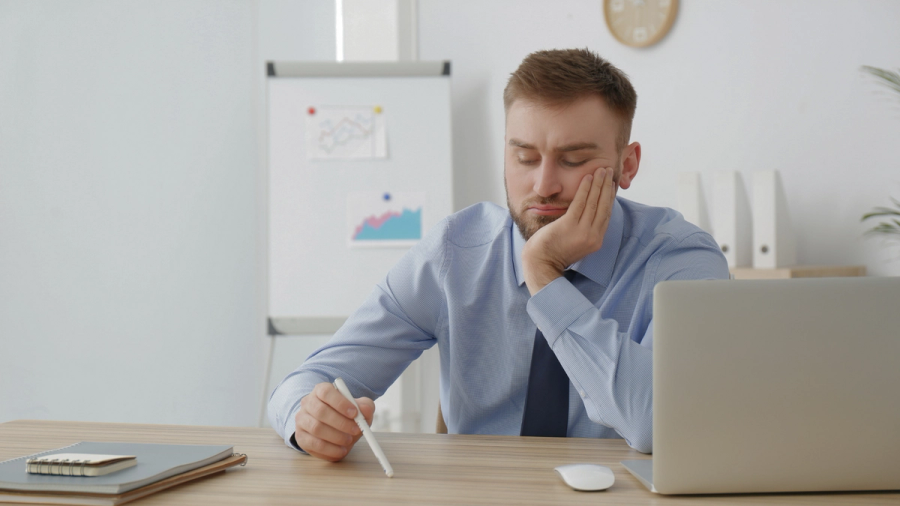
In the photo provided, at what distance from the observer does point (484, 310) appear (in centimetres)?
133

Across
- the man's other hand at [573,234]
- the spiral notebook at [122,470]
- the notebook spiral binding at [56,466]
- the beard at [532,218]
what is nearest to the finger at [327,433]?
the spiral notebook at [122,470]

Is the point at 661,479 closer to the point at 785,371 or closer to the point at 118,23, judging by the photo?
the point at 785,371

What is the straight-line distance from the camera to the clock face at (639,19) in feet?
8.85

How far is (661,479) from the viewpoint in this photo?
2.51 ft

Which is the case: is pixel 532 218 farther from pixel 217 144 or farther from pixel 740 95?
pixel 217 144

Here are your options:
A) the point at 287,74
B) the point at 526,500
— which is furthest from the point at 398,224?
the point at 526,500

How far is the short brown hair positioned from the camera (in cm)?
126

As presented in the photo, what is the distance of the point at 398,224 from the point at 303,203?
0.36 metres

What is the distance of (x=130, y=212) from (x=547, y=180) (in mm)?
2073

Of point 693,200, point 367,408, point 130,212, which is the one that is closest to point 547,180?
point 367,408

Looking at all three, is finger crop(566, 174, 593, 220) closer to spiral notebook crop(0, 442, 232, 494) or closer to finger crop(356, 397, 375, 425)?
finger crop(356, 397, 375, 425)

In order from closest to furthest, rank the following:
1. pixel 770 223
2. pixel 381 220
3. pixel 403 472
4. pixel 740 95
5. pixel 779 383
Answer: pixel 779 383 → pixel 403 472 → pixel 770 223 → pixel 740 95 → pixel 381 220

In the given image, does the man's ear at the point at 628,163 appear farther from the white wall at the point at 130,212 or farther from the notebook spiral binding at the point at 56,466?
the white wall at the point at 130,212

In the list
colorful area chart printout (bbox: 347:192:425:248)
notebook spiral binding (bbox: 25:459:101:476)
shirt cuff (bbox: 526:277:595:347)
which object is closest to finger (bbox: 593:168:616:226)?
shirt cuff (bbox: 526:277:595:347)
